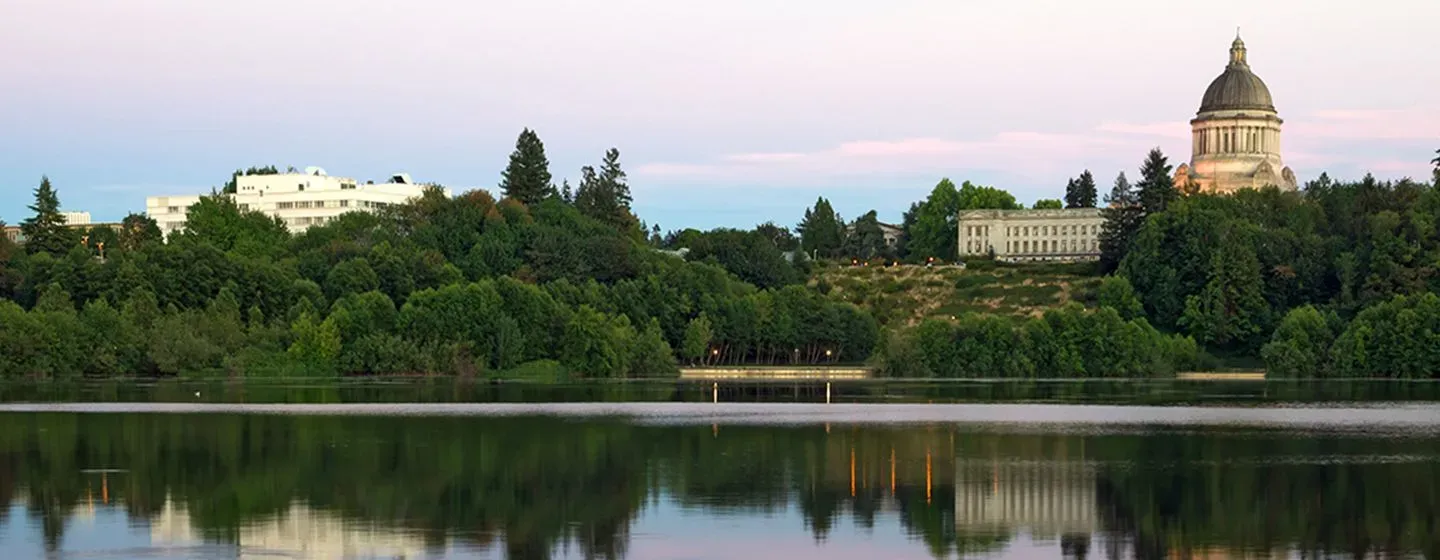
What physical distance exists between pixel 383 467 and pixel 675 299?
77.4 m

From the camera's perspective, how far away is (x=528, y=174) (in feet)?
532

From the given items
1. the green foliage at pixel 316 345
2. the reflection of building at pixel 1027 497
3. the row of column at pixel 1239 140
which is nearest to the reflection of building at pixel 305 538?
the reflection of building at pixel 1027 497

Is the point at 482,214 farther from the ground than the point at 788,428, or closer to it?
farther from the ground

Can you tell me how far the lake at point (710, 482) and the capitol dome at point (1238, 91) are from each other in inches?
5116

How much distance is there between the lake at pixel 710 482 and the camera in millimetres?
32875

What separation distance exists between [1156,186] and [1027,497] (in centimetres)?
11862

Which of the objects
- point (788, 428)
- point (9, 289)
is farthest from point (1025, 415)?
point (9, 289)

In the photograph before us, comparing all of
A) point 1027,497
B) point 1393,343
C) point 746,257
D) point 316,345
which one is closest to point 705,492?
point 1027,497

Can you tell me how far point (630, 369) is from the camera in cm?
11138

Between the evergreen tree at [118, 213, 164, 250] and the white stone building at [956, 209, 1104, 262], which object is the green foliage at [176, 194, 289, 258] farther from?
the white stone building at [956, 209, 1104, 262]

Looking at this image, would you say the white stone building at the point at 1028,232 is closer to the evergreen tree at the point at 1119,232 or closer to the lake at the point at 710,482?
the evergreen tree at the point at 1119,232

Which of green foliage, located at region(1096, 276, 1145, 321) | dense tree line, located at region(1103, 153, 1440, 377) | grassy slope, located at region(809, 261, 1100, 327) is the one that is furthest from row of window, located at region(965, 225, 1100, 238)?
green foliage, located at region(1096, 276, 1145, 321)

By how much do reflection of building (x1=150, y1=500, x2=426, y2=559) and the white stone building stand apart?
16322cm

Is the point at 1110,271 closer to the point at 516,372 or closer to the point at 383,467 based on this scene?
the point at 516,372
